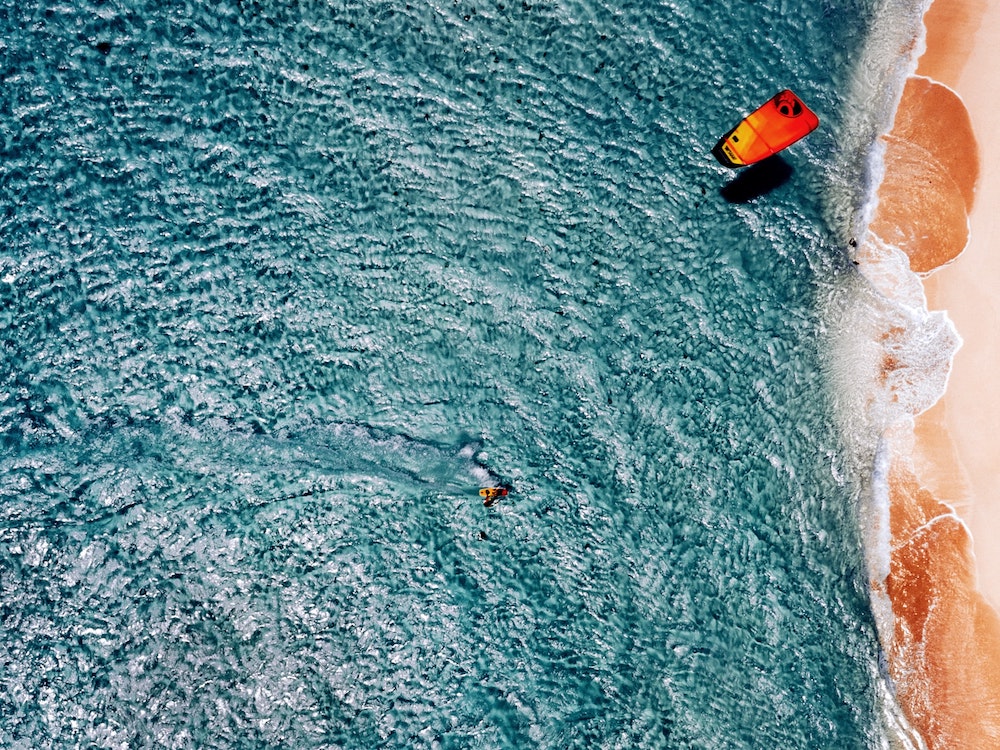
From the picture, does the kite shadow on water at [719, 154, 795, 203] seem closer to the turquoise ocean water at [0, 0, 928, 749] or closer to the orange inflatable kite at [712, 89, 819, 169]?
the turquoise ocean water at [0, 0, 928, 749]

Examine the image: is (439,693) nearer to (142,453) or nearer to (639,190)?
(142,453)

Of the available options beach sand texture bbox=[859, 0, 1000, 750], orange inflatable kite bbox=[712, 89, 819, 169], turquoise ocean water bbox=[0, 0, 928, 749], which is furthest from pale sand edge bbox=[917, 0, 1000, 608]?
orange inflatable kite bbox=[712, 89, 819, 169]

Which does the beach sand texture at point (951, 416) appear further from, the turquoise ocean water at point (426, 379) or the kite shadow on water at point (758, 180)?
the kite shadow on water at point (758, 180)

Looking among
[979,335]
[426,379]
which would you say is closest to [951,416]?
[979,335]

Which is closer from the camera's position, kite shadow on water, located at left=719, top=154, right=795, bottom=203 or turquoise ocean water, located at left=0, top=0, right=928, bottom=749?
turquoise ocean water, located at left=0, top=0, right=928, bottom=749

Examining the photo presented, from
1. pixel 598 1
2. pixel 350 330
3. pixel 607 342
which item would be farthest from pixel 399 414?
pixel 598 1

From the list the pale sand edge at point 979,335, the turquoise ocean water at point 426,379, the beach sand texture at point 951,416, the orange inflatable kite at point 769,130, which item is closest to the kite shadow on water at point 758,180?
the turquoise ocean water at point 426,379
